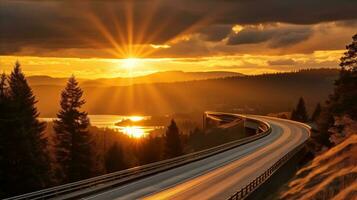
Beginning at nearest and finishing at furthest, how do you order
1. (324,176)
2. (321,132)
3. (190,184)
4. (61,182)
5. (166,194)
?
(324,176)
(166,194)
(190,184)
(61,182)
(321,132)

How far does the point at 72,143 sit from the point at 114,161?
92.1 ft

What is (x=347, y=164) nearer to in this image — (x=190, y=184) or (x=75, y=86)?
(x=190, y=184)

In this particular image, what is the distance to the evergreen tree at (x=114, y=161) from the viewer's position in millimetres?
88188

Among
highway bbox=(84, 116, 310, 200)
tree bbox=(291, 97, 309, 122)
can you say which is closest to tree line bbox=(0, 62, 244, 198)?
highway bbox=(84, 116, 310, 200)

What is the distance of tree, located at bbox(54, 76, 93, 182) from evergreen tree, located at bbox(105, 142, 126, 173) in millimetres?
24434

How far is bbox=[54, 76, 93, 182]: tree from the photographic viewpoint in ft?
193

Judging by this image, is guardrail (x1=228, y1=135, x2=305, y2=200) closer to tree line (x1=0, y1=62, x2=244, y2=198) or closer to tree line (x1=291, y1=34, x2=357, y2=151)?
tree line (x1=291, y1=34, x2=357, y2=151)

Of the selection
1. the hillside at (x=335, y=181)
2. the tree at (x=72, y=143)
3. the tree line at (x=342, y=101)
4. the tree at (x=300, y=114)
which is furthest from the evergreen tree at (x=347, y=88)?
the tree at (x=300, y=114)

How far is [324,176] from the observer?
3183 cm

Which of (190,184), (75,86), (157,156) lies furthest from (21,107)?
(157,156)

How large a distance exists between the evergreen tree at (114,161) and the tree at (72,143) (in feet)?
80.2

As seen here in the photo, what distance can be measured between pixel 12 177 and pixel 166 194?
1584 centimetres

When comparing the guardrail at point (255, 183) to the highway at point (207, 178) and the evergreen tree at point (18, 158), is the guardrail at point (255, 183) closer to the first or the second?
the highway at point (207, 178)

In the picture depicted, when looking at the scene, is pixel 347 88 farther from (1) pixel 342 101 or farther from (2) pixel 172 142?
(2) pixel 172 142
